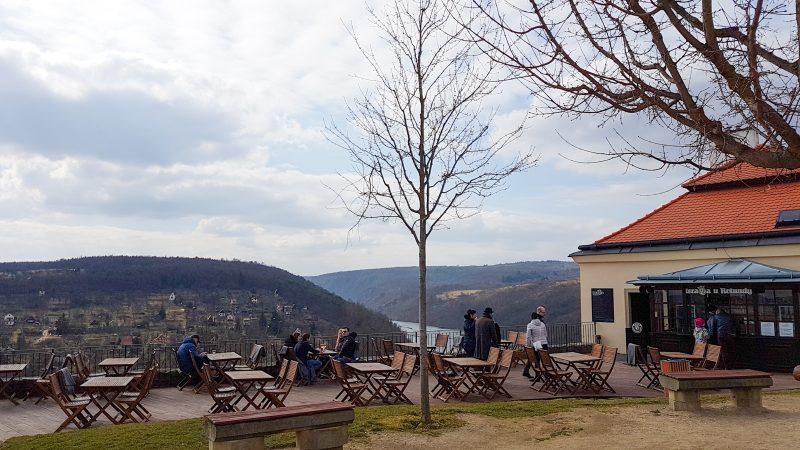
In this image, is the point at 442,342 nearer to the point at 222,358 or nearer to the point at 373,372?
the point at 222,358

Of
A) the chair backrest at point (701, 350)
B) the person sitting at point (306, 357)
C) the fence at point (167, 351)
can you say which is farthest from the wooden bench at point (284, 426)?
the chair backrest at point (701, 350)

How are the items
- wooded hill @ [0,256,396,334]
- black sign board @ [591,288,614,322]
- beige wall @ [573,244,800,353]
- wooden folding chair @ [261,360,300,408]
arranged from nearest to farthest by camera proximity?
wooden folding chair @ [261,360,300,408] → beige wall @ [573,244,800,353] → black sign board @ [591,288,614,322] → wooded hill @ [0,256,396,334]

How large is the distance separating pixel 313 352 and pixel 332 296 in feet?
197

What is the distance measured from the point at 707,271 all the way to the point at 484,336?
6.42 metres

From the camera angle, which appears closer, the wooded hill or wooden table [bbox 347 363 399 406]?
wooden table [bbox 347 363 399 406]

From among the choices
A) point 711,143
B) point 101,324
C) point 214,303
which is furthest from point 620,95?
point 214,303

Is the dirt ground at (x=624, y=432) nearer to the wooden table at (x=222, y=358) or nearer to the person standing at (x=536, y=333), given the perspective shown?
the person standing at (x=536, y=333)

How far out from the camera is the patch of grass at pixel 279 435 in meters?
8.56

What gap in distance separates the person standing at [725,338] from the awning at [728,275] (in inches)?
35.4

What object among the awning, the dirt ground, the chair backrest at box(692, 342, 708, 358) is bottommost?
the dirt ground

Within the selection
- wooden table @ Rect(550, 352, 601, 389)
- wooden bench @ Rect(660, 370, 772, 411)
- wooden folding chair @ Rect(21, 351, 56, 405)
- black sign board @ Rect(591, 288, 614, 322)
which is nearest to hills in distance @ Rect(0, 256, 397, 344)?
black sign board @ Rect(591, 288, 614, 322)

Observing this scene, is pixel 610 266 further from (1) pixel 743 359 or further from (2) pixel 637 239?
(1) pixel 743 359

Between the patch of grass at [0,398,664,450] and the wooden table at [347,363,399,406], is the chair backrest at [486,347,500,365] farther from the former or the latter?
the wooden table at [347,363,399,406]

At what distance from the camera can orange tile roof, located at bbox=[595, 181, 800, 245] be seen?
18.6m
